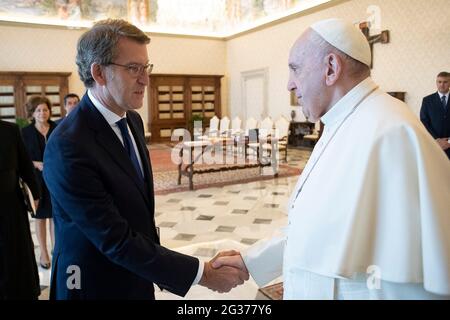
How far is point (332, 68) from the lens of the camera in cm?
136

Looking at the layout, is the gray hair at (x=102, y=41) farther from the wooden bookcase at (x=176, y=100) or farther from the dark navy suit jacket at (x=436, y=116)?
the wooden bookcase at (x=176, y=100)

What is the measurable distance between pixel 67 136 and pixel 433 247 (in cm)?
124

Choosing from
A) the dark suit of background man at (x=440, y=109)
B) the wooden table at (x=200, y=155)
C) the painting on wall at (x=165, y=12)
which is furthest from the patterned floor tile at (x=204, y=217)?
the painting on wall at (x=165, y=12)

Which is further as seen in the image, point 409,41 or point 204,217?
point 409,41

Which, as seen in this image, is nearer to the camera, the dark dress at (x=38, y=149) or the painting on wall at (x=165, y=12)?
the dark dress at (x=38, y=149)

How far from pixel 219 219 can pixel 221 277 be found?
3842 mm

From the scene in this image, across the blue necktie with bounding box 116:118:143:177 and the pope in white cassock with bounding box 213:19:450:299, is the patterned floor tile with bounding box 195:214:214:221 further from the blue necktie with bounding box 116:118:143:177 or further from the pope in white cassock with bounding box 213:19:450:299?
the pope in white cassock with bounding box 213:19:450:299

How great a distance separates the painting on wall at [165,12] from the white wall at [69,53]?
1.33 feet

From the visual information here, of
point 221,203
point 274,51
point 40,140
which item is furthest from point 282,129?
point 40,140

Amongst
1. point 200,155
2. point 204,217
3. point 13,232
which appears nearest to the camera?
point 13,232

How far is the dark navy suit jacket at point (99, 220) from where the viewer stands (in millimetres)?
1331

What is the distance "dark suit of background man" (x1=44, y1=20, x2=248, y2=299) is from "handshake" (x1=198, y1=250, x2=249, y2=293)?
0.41ft

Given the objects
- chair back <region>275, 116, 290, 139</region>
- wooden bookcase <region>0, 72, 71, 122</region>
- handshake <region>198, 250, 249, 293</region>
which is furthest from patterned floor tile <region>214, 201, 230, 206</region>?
wooden bookcase <region>0, 72, 71, 122</region>

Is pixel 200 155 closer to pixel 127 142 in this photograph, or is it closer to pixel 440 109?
pixel 440 109
